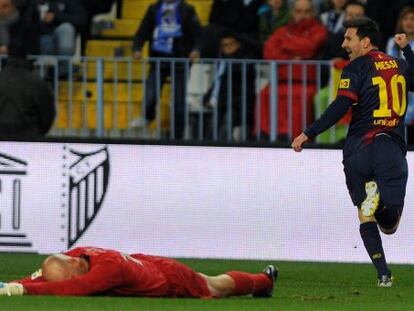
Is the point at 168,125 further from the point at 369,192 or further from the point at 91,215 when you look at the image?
the point at 369,192

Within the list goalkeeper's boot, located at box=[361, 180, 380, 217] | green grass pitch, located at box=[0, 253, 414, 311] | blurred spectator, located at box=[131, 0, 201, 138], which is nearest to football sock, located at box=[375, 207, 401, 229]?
goalkeeper's boot, located at box=[361, 180, 380, 217]

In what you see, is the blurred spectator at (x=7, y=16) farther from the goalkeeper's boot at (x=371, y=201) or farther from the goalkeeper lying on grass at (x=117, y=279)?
the goalkeeper lying on grass at (x=117, y=279)

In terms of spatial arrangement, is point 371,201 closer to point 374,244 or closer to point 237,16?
point 374,244

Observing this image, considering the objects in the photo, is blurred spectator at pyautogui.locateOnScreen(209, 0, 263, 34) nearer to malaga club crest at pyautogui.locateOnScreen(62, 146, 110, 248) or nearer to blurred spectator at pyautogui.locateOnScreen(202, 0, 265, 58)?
blurred spectator at pyautogui.locateOnScreen(202, 0, 265, 58)

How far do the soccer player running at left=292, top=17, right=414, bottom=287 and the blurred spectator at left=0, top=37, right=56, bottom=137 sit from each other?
5208mm

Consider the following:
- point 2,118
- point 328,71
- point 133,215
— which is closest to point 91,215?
point 133,215

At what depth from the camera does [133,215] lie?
15.9 metres

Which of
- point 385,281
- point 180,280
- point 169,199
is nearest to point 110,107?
point 169,199

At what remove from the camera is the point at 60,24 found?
1941 cm

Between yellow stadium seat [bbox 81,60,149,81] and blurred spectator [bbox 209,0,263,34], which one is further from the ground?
blurred spectator [bbox 209,0,263,34]

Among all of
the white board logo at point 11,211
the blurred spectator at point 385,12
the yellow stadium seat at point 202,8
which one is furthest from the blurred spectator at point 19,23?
the blurred spectator at point 385,12

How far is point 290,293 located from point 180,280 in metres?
1.76

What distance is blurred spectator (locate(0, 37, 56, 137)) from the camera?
1708 cm

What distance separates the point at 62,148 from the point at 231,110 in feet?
7.64
